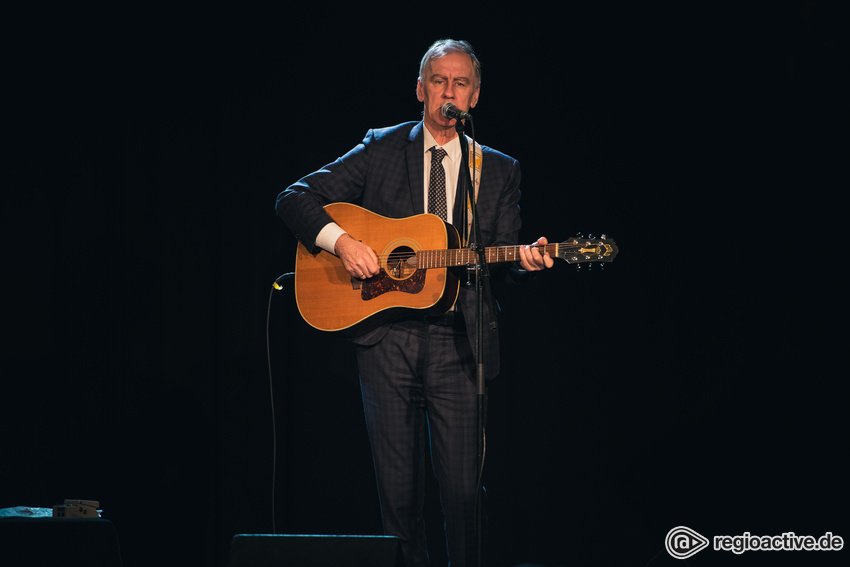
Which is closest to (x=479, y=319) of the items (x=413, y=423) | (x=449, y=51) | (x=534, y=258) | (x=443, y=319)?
(x=534, y=258)

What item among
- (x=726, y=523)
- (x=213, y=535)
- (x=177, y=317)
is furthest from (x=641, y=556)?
(x=177, y=317)

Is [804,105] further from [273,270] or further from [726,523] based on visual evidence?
[273,270]

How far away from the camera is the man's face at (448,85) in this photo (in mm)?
3197

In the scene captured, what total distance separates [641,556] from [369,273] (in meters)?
2.16

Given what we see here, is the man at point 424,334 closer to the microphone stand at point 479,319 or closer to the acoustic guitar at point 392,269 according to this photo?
the acoustic guitar at point 392,269

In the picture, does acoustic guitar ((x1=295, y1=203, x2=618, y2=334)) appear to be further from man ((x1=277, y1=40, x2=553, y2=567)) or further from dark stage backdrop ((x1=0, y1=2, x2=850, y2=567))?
dark stage backdrop ((x1=0, y1=2, x2=850, y2=567))

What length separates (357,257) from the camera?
3.10 m

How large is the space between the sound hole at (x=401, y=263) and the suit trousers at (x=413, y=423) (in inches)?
8.0

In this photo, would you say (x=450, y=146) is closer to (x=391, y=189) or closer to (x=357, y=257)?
(x=391, y=189)

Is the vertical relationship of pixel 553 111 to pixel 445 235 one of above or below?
above

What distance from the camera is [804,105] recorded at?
385cm

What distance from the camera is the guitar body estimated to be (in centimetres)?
304

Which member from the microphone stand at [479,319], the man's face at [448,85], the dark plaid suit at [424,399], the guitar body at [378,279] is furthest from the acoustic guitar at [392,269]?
the man's face at [448,85]

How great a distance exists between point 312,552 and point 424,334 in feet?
3.41
